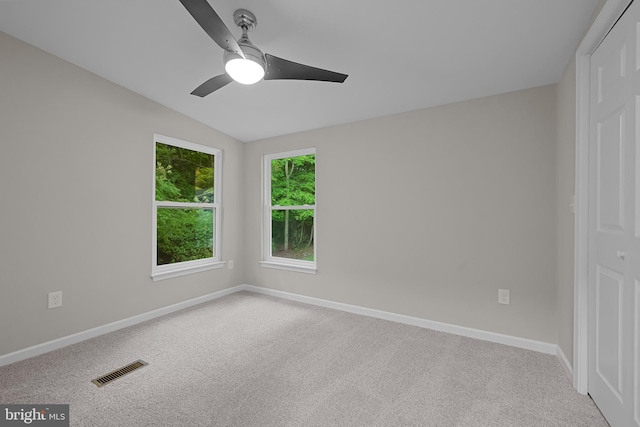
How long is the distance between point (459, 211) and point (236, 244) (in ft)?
9.91

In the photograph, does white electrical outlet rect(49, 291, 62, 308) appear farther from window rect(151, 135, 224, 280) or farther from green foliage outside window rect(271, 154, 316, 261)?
green foliage outside window rect(271, 154, 316, 261)

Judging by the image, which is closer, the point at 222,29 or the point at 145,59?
the point at 222,29

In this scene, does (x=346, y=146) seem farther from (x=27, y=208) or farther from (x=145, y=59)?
(x=27, y=208)

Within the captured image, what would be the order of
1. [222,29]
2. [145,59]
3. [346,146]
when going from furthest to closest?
[346,146]
[145,59]
[222,29]

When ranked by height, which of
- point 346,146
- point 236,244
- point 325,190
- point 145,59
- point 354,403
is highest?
point 145,59

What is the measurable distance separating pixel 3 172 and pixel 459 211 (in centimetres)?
384

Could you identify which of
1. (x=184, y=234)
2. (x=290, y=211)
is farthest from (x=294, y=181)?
(x=184, y=234)

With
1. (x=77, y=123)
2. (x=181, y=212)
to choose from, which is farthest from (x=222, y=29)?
(x=181, y=212)

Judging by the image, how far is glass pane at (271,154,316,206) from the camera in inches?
154

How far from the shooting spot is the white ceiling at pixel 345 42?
1785 mm

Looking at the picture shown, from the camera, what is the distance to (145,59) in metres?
2.50

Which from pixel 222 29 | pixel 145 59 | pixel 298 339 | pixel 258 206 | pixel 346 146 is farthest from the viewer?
pixel 258 206

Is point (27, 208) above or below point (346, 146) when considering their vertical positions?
below

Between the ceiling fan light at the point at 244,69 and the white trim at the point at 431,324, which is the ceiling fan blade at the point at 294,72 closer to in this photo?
the ceiling fan light at the point at 244,69
